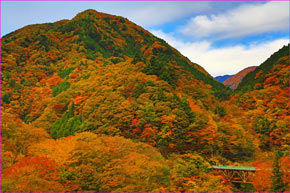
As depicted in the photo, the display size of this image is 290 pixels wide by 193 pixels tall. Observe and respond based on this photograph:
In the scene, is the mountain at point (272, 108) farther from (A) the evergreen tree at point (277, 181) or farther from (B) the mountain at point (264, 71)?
(A) the evergreen tree at point (277, 181)

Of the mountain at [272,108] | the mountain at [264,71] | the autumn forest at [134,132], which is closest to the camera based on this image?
the autumn forest at [134,132]

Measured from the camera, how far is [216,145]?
46688 millimetres

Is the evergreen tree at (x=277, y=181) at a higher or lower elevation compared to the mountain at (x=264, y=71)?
lower

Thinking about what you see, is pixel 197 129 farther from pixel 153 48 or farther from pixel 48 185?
pixel 153 48

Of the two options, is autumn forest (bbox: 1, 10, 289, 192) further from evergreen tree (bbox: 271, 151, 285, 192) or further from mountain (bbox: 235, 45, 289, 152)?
mountain (bbox: 235, 45, 289, 152)

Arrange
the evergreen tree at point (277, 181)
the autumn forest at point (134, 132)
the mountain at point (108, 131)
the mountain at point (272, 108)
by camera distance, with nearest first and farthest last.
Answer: the mountain at point (108, 131)
the autumn forest at point (134, 132)
the evergreen tree at point (277, 181)
the mountain at point (272, 108)

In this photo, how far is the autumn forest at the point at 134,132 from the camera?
25.8 meters

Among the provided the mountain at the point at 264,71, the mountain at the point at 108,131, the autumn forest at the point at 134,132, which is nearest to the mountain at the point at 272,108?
the autumn forest at the point at 134,132

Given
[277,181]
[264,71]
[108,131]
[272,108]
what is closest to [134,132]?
[108,131]

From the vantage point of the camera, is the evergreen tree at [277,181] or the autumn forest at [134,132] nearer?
the autumn forest at [134,132]

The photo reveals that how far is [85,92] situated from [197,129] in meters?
31.4

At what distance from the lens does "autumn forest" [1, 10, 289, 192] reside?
25.8 meters

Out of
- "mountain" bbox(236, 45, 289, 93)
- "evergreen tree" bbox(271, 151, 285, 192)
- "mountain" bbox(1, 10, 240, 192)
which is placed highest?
"mountain" bbox(236, 45, 289, 93)

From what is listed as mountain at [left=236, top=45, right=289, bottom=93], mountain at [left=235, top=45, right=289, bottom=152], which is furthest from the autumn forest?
mountain at [left=236, top=45, right=289, bottom=93]
